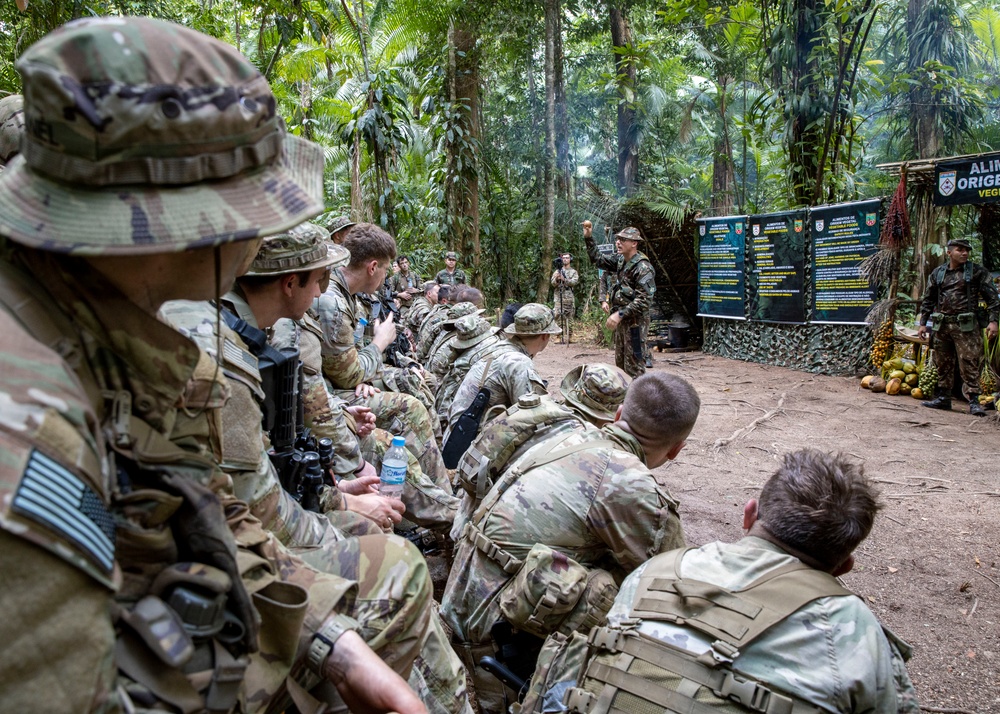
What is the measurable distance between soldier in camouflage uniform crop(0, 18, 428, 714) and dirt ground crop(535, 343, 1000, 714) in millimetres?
3256

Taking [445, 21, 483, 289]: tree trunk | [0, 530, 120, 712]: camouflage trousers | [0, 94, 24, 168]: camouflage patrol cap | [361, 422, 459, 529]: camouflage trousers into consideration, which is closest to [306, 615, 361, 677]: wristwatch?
[0, 530, 120, 712]: camouflage trousers

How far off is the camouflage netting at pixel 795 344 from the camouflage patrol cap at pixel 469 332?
6583 millimetres

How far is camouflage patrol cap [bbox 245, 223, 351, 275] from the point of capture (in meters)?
2.35

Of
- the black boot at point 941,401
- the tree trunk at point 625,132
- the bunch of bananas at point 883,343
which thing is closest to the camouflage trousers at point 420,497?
the black boot at point 941,401

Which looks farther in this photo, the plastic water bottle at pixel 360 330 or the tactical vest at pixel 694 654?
the plastic water bottle at pixel 360 330

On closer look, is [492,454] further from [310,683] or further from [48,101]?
[48,101]

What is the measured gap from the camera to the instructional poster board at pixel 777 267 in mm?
10523

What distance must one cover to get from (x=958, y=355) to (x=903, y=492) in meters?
3.32

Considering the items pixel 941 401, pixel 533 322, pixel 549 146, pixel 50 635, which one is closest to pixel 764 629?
pixel 50 635

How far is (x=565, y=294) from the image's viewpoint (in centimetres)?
1488

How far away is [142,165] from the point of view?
992 millimetres

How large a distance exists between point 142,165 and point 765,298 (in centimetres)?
1120

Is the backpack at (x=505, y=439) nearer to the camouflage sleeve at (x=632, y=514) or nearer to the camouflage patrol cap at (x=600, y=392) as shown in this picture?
the camouflage patrol cap at (x=600, y=392)

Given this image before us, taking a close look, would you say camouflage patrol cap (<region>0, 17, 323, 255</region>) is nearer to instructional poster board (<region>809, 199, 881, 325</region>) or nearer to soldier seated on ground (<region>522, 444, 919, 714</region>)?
soldier seated on ground (<region>522, 444, 919, 714</region>)
